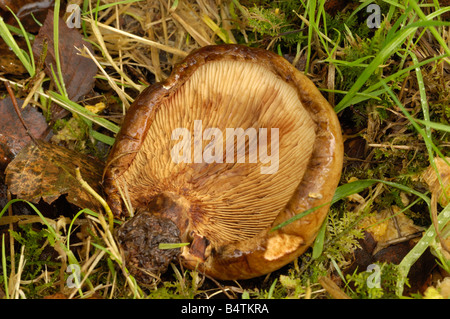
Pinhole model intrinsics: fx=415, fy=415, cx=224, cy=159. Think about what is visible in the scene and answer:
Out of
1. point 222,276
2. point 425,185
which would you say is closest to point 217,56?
point 222,276

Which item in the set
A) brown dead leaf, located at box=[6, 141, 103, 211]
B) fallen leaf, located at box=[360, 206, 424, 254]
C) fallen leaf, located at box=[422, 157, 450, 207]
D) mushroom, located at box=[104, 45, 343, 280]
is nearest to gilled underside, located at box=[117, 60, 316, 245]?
mushroom, located at box=[104, 45, 343, 280]

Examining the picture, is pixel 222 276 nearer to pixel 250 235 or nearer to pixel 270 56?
pixel 250 235

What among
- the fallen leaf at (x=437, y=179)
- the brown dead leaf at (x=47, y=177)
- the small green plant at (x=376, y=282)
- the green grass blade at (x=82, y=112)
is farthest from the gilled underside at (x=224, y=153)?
the fallen leaf at (x=437, y=179)

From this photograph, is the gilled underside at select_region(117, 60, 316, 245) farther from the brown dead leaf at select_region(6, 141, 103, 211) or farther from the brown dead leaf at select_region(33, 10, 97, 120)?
the brown dead leaf at select_region(33, 10, 97, 120)

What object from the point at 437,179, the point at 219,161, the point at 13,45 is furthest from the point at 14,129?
the point at 437,179

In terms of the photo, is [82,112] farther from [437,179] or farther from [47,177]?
[437,179]
